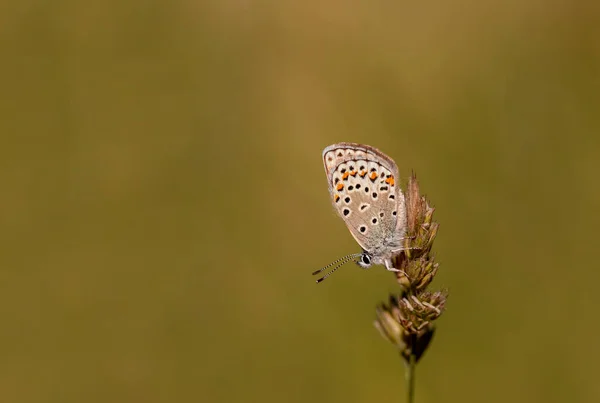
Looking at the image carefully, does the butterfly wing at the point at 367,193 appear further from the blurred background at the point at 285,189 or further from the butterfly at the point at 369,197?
the blurred background at the point at 285,189

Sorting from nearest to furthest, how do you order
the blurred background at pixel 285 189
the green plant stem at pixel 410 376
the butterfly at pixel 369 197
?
the green plant stem at pixel 410 376 → the butterfly at pixel 369 197 → the blurred background at pixel 285 189

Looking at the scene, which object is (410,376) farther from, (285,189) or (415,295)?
(285,189)

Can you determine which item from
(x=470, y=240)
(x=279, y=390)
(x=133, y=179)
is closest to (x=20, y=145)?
(x=133, y=179)

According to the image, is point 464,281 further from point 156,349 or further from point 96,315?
point 96,315

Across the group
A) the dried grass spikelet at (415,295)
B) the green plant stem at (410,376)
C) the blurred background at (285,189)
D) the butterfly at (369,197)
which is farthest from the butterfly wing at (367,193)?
the blurred background at (285,189)

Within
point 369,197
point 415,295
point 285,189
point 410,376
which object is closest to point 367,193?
point 369,197

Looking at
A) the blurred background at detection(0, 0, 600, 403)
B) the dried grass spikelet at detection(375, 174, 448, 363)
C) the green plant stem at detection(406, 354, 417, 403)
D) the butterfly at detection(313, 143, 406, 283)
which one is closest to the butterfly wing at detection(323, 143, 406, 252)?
the butterfly at detection(313, 143, 406, 283)
